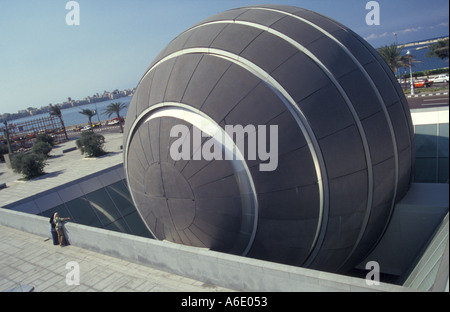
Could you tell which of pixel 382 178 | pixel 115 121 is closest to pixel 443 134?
pixel 382 178

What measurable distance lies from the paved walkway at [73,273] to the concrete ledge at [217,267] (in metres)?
0.26

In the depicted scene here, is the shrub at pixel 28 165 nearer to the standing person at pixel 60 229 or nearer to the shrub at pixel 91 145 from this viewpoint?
the shrub at pixel 91 145

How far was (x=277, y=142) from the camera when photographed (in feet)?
25.4

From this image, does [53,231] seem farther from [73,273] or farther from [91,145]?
[91,145]

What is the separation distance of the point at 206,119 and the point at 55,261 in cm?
831

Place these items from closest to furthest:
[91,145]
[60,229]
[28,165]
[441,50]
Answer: [60,229] → [441,50] → [28,165] → [91,145]

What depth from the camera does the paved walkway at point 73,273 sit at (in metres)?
9.41

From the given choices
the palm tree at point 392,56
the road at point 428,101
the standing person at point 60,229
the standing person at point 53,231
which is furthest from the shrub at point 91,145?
the palm tree at point 392,56

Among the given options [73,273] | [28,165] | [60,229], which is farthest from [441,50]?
[28,165]

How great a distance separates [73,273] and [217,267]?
5.45 metres

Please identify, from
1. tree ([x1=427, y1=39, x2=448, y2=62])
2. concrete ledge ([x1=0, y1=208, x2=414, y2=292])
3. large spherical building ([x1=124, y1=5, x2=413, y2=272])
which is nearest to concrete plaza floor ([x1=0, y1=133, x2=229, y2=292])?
concrete ledge ([x1=0, y1=208, x2=414, y2=292])

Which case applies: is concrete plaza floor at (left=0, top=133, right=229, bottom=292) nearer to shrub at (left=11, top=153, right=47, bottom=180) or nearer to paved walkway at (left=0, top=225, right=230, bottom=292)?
paved walkway at (left=0, top=225, right=230, bottom=292)

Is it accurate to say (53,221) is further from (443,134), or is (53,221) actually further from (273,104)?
(443,134)
